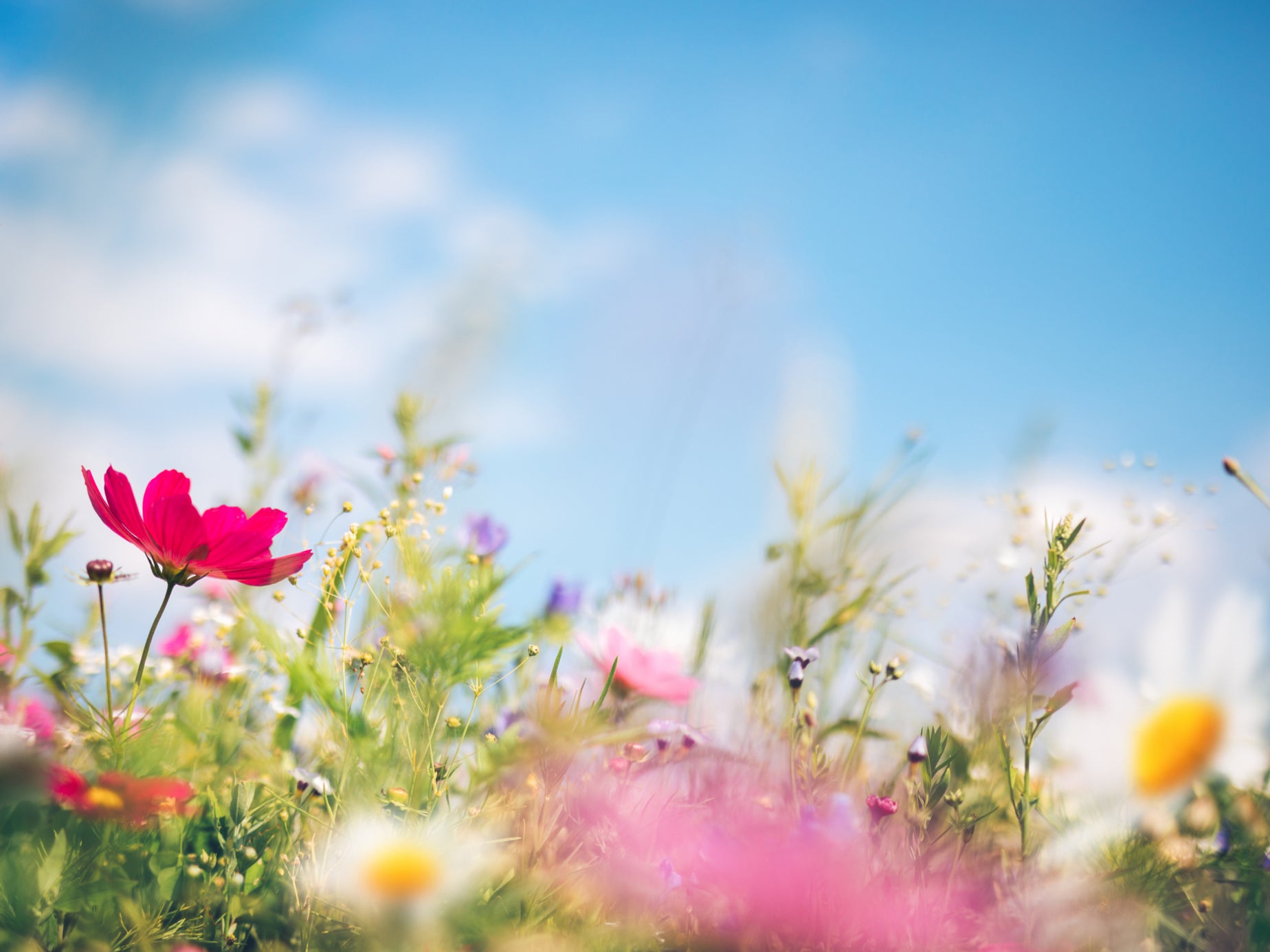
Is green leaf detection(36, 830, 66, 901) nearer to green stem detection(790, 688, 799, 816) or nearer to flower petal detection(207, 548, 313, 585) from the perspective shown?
flower petal detection(207, 548, 313, 585)

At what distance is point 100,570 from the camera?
1.59 feet

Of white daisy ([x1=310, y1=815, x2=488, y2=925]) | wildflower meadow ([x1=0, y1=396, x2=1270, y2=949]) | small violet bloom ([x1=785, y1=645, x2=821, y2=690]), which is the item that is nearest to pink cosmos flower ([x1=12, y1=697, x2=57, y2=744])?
wildflower meadow ([x1=0, y1=396, x2=1270, y2=949])

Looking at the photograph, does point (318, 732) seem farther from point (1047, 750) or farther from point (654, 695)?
point (1047, 750)

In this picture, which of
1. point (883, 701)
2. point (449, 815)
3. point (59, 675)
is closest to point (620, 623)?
point (883, 701)

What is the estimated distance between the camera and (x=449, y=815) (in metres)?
0.48

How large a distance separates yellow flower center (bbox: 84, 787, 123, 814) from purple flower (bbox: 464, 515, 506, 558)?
0.45 metres

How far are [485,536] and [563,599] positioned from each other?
0.41 feet

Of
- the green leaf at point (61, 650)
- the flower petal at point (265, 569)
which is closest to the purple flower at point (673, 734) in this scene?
the flower petal at point (265, 569)

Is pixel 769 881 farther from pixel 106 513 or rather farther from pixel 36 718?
pixel 36 718

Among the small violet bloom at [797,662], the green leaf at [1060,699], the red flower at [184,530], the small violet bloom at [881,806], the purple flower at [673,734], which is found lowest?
the small violet bloom at [881,806]

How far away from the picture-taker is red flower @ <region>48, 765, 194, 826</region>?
457 mm

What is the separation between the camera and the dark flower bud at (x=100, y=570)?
0.48 meters

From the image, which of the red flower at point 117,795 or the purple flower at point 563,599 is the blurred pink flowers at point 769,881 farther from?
the purple flower at point 563,599

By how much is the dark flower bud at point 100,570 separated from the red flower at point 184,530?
0.07 ft
